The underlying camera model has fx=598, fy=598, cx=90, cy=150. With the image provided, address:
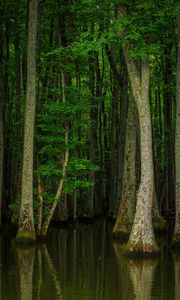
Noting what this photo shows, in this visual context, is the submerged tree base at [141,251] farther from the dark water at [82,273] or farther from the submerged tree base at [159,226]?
the submerged tree base at [159,226]

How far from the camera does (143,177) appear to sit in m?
17.9

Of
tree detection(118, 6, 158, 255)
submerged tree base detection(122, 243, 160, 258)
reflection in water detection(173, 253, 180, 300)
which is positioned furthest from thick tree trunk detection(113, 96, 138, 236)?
submerged tree base detection(122, 243, 160, 258)

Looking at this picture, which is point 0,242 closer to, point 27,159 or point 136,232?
point 27,159

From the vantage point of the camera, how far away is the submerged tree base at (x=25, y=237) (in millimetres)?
20078

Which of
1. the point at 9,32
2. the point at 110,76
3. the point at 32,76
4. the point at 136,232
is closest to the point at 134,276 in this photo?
the point at 136,232

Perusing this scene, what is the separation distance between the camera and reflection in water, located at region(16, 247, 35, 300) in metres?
12.0

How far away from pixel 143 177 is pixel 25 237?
489cm

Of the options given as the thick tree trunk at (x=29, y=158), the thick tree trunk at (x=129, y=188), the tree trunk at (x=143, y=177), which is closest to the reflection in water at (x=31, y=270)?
the thick tree trunk at (x=29, y=158)

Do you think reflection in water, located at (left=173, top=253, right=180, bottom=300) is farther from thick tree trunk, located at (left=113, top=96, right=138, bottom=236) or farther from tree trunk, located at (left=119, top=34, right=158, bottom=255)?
thick tree trunk, located at (left=113, top=96, right=138, bottom=236)

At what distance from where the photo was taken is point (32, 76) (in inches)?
826

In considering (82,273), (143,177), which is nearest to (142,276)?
(82,273)

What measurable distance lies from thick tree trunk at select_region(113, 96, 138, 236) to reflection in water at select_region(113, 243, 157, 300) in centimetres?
396

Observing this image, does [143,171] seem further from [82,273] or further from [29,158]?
[29,158]

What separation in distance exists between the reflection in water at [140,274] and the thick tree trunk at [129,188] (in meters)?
3.96
